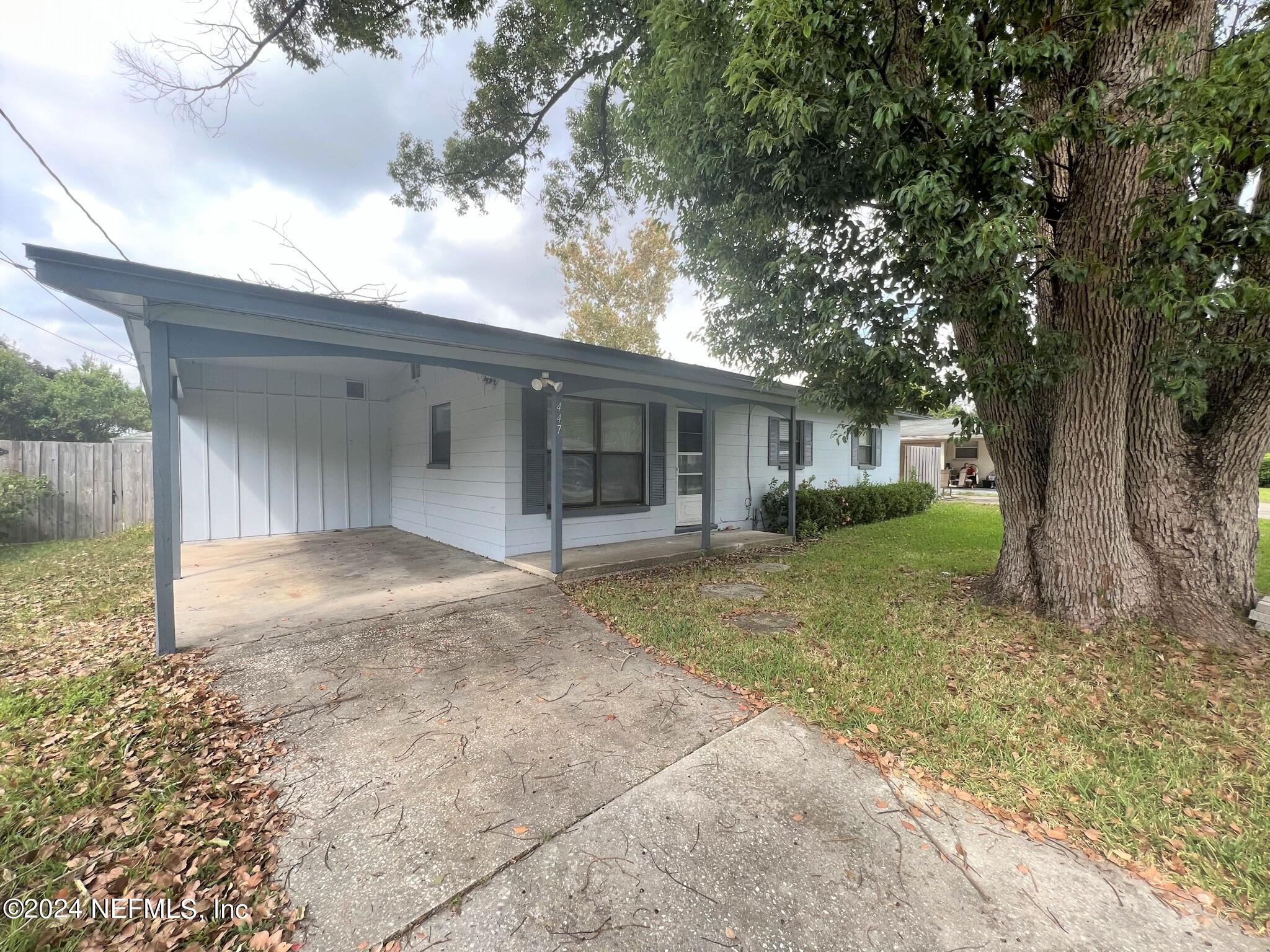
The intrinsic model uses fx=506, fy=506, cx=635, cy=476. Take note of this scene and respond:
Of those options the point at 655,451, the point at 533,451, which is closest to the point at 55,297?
the point at 533,451

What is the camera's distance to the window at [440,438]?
7867 mm

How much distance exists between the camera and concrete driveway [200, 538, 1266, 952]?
5.17ft

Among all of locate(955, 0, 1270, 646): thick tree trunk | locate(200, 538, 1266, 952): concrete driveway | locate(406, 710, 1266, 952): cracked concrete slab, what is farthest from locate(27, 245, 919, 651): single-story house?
locate(406, 710, 1266, 952): cracked concrete slab

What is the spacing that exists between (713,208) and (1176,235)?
317 cm

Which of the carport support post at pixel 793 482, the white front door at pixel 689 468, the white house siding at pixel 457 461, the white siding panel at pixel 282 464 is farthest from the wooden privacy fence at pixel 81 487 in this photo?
the carport support post at pixel 793 482

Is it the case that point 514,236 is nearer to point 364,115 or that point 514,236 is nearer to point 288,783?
point 364,115

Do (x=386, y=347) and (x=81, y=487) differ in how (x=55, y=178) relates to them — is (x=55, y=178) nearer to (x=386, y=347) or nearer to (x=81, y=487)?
(x=386, y=347)

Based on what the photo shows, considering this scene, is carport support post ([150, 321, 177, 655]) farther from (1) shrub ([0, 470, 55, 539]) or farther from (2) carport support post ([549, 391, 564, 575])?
(1) shrub ([0, 470, 55, 539])

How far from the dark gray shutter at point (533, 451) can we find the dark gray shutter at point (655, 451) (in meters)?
1.71

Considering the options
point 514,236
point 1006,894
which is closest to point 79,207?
point 1006,894

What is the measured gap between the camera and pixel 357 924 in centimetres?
157

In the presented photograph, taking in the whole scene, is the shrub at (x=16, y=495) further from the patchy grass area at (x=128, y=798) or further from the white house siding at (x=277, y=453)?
the patchy grass area at (x=128, y=798)

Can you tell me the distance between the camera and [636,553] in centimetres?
677

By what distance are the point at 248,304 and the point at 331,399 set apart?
21.1ft
